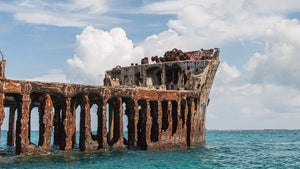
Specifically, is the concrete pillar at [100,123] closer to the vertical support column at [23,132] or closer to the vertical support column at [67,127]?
the vertical support column at [67,127]

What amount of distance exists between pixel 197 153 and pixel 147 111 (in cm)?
560

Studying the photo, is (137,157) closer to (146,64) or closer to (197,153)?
(197,153)

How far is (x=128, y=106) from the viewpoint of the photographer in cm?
2712

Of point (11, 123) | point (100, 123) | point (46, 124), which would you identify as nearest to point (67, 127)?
point (46, 124)

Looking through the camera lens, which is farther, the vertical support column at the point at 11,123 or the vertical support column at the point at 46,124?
the vertical support column at the point at 11,123

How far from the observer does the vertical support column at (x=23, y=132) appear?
67.6ft

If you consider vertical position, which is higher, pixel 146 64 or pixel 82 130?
pixel 146 64

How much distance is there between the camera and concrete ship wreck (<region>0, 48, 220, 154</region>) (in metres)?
21.6

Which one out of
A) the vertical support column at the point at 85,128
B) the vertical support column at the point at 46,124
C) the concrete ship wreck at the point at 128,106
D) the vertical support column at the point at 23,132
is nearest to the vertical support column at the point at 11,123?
the concrete ship wreck at the point at 128,106

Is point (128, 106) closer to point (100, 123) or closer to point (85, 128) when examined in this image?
point (100, 123)

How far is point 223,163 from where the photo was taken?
2625 centimetres

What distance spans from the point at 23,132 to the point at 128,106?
846 centimetres

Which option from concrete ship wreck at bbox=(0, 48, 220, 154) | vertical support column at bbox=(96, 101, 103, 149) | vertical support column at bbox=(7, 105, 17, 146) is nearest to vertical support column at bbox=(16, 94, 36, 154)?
concrete ship wreck at bbox=(0, 48, 220, 154)

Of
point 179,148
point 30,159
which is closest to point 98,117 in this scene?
point 30,159
